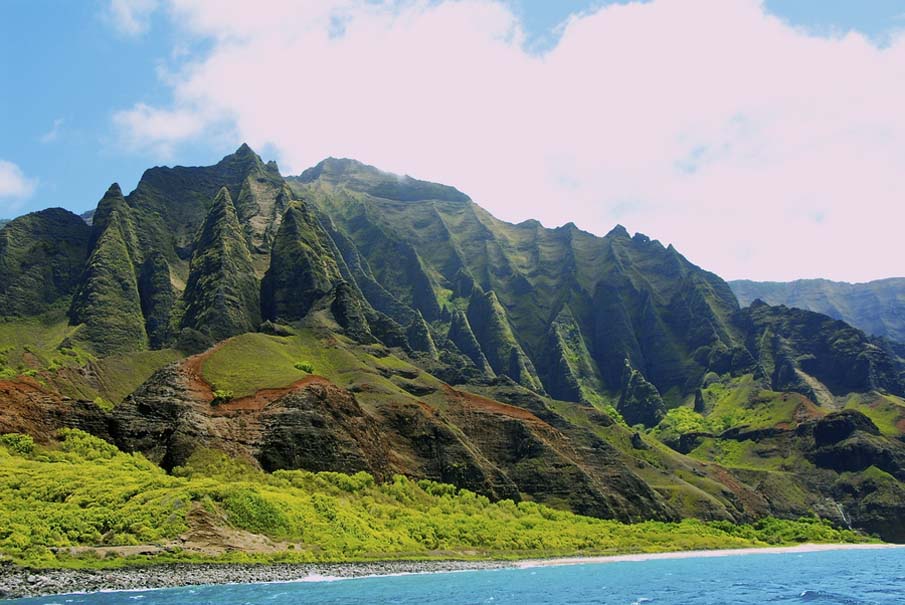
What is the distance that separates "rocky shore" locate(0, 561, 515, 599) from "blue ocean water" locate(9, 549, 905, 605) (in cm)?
313

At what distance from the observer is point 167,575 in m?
91.8

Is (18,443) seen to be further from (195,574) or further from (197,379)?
(195,574)

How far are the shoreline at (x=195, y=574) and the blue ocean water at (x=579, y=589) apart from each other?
3.07 m

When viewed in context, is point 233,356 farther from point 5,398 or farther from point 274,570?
point 274,570

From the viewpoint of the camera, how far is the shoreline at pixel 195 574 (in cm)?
7969

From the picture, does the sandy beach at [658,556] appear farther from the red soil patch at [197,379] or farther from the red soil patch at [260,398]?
the red soil patch at [197,379]

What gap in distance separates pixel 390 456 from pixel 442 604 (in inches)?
3574

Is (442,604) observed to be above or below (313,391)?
below

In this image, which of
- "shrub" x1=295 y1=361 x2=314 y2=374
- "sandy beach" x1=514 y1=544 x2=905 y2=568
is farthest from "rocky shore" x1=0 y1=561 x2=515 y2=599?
"shrub" x1=295 y1=361 x2=314 y2=374

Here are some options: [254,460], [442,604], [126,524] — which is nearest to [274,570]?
[126,524]

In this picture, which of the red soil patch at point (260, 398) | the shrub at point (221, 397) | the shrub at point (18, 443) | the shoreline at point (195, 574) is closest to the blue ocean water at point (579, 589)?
the shoreline at point (195, 574)

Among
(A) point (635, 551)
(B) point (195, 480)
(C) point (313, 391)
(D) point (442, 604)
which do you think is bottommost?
(A) point (635, 551)

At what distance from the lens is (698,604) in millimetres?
80938

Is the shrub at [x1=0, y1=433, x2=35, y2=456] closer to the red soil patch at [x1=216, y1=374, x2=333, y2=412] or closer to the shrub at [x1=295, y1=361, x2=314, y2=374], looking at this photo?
the red soil patch at [x1=216, y1=374, x2=333, y2=412]
